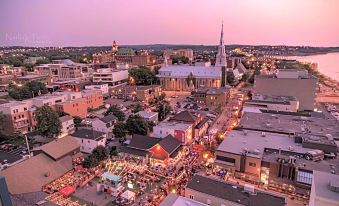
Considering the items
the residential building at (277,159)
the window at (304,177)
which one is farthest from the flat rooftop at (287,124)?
the window at (304,177)

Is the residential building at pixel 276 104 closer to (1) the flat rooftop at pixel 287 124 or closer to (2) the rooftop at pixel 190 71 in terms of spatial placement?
(1) the flat rooftop at pixel 287 124

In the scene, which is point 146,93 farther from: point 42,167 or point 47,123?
point 42,167

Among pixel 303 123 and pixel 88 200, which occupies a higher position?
pixel 303 123

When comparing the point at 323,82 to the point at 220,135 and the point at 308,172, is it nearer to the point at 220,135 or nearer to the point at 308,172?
the point at 220,135

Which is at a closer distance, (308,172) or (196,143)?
(308,172)

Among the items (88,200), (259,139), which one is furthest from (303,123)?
(88,200)

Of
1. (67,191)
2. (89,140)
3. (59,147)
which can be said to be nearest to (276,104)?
(89,140)

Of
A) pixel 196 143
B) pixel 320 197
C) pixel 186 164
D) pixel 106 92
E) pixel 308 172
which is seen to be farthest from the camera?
pixel 106 92

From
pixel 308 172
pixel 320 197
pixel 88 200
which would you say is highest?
pixel 320 197
